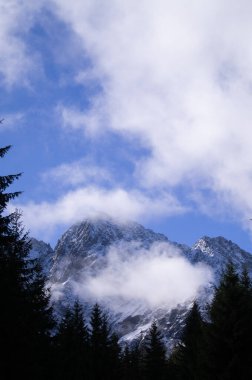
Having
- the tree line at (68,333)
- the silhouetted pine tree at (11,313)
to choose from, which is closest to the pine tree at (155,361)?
the tree line at (68,333)

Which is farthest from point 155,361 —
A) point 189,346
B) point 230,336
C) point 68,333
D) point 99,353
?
point 230,336

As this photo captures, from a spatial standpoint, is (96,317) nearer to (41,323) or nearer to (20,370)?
(41,323)

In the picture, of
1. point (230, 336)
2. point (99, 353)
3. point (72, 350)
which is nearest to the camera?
point (230, 336)

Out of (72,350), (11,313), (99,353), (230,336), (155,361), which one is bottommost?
(11,313)

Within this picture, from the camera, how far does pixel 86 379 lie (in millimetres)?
43406

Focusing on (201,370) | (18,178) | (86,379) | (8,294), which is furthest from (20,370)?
(86,379)

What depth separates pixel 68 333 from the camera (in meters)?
43.6

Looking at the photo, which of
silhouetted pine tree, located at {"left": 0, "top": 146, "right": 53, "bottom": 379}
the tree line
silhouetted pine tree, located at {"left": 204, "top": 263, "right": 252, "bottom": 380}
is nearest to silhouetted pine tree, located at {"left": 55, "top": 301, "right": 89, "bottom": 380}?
the tree line

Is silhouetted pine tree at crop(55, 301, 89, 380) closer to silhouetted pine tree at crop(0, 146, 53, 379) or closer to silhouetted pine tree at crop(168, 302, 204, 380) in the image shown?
silhouetted pine tree at crop(168, 302, 204, 380)

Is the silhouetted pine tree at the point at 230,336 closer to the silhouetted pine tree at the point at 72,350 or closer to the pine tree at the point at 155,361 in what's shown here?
the silhouetted pine tree at the point at 72,350

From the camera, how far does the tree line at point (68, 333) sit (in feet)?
65.6

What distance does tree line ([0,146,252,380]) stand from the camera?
787 inches

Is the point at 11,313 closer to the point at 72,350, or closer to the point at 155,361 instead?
the point at 72,350

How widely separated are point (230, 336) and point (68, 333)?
62.8 feet
